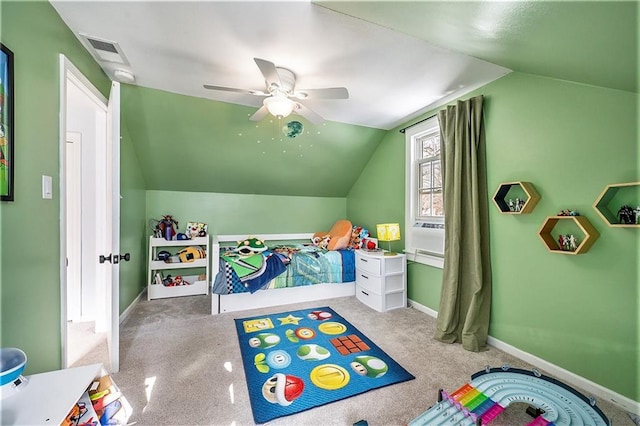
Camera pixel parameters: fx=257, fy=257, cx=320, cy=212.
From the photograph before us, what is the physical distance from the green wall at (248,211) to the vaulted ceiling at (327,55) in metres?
0.52

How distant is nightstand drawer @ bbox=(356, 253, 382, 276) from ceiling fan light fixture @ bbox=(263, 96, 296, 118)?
6.45 feet

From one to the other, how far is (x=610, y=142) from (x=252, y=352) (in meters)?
2.97

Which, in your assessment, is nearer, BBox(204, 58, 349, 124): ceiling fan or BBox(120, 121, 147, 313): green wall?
BBox(204, 58, 349, 124): ceiling fan

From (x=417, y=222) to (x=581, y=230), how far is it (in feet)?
5.24

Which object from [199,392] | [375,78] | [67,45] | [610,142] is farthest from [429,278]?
[67,45]

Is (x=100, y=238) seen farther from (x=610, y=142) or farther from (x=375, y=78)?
(x=610, y=142)

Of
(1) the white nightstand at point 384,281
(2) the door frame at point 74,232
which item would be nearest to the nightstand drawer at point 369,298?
(1) the white nightstand at point 384,281

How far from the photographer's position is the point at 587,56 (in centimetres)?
139

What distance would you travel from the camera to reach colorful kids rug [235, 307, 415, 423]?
166 cm

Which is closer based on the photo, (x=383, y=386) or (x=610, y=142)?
(x=610, y=142)

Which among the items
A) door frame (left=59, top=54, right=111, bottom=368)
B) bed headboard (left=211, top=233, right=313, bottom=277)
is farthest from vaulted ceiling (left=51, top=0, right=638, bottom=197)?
bed headboard (left=211, top=233, right=313, bottom=277)

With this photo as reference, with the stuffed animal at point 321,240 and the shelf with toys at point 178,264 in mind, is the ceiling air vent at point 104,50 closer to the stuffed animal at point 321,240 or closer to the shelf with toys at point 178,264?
the shelf with toys at point 178,264

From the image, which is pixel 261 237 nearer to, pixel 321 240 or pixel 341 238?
pixel 321 240

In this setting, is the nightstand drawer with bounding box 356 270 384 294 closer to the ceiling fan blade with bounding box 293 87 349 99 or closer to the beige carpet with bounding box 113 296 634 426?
the beige carpet with bounding box 113 296 634 426
